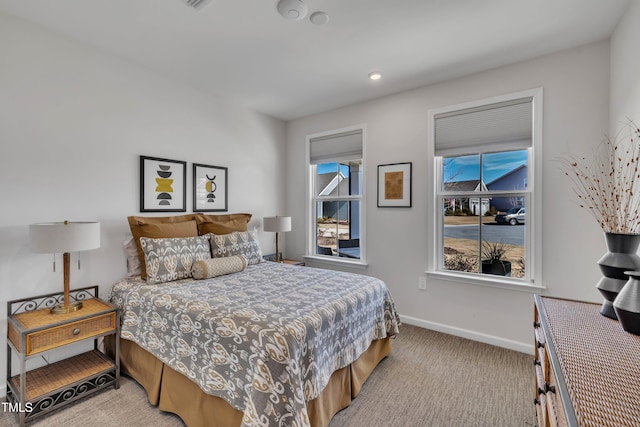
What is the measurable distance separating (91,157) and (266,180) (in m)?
2.03

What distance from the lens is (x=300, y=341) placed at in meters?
1.50

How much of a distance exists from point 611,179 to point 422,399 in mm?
2229

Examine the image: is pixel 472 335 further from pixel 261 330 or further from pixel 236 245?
pixel 236 245

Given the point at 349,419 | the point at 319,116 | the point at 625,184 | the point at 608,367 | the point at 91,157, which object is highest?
the point at 319,116

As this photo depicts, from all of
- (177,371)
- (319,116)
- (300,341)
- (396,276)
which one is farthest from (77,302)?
(319,116)

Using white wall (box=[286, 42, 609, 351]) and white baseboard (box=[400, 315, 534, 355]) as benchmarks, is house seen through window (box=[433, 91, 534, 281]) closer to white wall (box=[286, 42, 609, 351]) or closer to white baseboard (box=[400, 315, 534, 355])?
white wall (box=[286, 42, 609, 351])

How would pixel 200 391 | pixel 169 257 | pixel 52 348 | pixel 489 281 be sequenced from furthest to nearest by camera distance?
pixel 489 281, pixel 169 257, pixel 52 348, pixel 200 391

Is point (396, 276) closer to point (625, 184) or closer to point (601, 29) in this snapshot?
point (625, 184)

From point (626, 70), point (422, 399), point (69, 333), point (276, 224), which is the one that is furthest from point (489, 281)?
point (69, 333)

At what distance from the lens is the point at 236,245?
2.97 m

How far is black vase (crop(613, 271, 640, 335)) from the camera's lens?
111 cm

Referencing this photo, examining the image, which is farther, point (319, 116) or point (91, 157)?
point (319, 116)

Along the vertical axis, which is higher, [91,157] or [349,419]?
[91,157]

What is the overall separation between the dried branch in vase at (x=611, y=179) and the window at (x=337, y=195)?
2.09 meters
